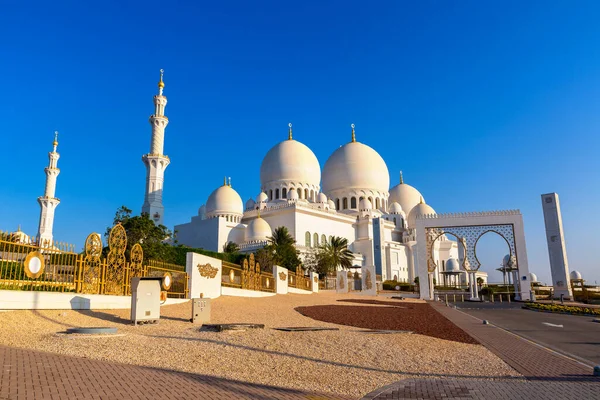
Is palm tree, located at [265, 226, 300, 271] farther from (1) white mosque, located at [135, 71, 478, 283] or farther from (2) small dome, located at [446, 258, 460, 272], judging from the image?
(2) small dome, located at [446, 258, 460, 272]

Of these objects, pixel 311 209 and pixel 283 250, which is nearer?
pixel 283 250

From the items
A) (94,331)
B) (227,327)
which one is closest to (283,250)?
(227,327)

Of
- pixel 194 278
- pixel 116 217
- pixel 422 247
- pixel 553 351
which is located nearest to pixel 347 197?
pixel 422 247

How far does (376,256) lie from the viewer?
4850 cm

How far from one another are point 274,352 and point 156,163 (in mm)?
35882

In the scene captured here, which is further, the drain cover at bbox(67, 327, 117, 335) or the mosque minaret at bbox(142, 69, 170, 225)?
the mosque minaret at bbox(142, 69, 170, 225)

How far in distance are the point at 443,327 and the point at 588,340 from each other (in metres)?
3.00

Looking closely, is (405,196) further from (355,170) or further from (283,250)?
(283,250)

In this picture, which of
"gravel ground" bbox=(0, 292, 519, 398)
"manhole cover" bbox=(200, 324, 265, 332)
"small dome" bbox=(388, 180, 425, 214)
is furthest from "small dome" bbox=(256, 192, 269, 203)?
"manhole cover" bbox=(200, 324, 265, 332)

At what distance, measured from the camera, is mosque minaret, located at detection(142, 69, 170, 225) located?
39969mm

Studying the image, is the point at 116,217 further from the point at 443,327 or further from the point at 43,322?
the point at 443,327

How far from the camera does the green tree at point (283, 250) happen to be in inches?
1399

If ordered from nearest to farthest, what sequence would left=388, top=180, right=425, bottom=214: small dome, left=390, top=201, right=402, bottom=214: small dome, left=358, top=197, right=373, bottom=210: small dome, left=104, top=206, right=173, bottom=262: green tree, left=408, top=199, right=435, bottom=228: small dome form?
left=104, top=206, right=173, bottom=262: green tree < left=358, top=197, right=373, bottom=210: small dome < left=408, top=199, right=435, bottom=228: small dome < left=390, top=201, right=402, bottom=214: small dome < left=388, top=180, right=425, bottom=214: small dome

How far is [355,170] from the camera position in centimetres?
5425
